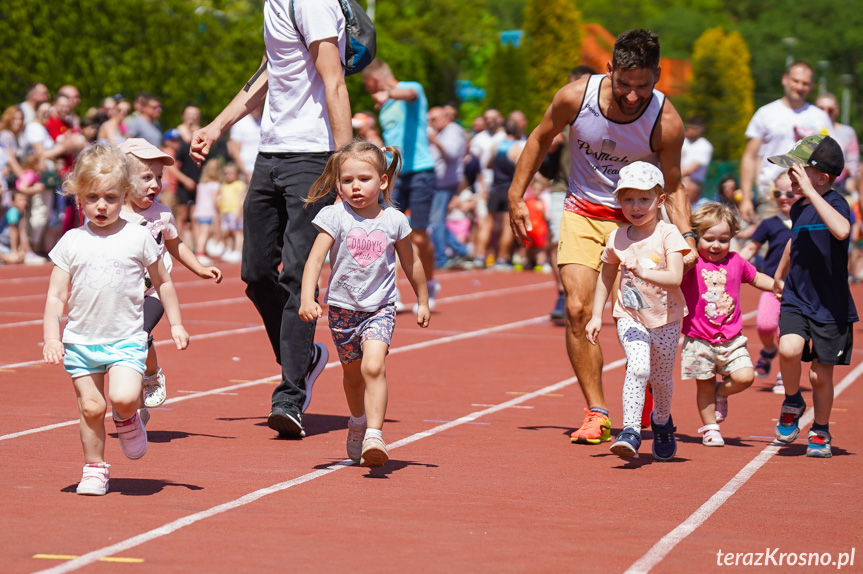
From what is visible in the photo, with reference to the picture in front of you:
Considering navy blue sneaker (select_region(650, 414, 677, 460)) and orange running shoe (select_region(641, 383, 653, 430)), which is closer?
navy blue sneaker (select_region(650, 414, 677, 460))

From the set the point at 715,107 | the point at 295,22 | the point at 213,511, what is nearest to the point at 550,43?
the point at 715,107

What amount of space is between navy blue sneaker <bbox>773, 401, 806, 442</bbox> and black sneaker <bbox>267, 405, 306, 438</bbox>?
2589mm

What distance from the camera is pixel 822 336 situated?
7.14m

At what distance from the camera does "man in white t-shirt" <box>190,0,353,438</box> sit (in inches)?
278

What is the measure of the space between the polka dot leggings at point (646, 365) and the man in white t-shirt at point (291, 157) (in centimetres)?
167

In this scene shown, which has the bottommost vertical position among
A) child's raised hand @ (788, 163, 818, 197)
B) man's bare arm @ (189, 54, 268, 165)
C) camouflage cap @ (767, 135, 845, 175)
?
child's raised hand @ (788, 163, 818, 197)

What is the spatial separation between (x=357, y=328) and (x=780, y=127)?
19.0ft

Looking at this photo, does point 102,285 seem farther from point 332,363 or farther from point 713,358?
point 332,363

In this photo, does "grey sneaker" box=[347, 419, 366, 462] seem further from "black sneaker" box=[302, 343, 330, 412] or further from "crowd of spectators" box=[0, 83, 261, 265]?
"crowd of spectators" box=[0, 83, 261, 265]

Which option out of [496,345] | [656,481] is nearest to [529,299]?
[496,345]

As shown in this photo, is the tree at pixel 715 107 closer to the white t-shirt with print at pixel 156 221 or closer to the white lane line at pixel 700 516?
the white lane line at pixel 700 516

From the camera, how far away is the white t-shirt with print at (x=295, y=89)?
23.7 feet

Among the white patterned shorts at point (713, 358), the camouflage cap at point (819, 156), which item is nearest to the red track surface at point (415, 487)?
the white patterned shorts at point (713, 358)

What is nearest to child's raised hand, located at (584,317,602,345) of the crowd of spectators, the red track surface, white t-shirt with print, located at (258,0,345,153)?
the red track surface
